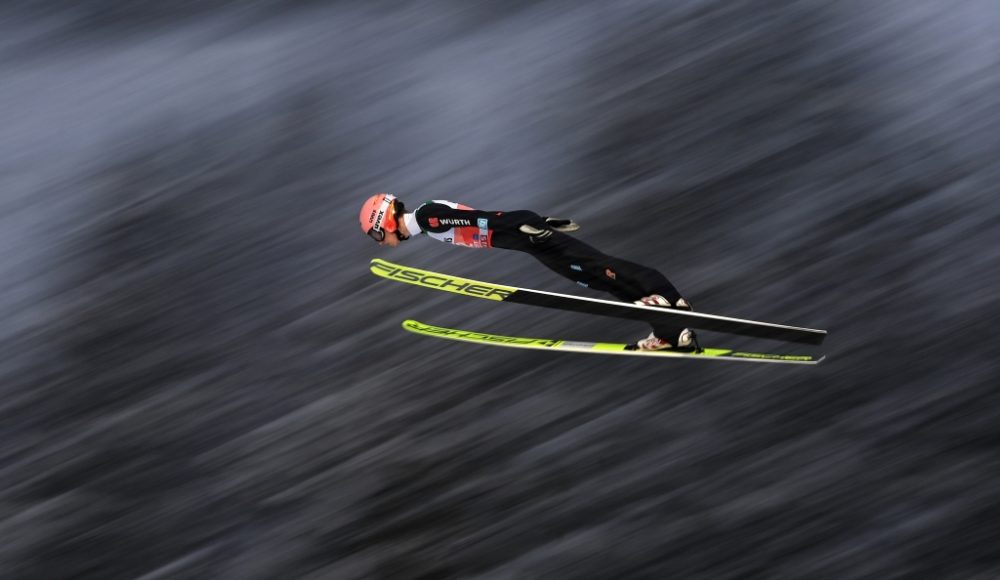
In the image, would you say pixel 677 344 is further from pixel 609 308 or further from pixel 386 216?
pixel 386 216

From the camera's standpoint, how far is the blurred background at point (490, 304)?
23.2 ft

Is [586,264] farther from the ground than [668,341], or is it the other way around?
[586,264]

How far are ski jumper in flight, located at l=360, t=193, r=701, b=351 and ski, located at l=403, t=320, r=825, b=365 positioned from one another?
0.07m

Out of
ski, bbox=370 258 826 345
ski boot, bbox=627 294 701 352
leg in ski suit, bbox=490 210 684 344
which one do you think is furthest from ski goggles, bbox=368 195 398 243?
ski boot, bbox=627 294 701 352

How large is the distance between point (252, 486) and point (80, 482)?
4.23 ft

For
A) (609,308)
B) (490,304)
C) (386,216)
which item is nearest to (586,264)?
(609,308)

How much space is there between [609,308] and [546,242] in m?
0.76

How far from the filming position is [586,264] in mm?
7562

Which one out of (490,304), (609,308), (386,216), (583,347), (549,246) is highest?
(386,216)

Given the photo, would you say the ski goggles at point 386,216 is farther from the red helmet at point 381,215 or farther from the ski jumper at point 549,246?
the ski jumper at point 549,246

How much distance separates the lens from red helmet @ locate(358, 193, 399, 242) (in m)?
8.17

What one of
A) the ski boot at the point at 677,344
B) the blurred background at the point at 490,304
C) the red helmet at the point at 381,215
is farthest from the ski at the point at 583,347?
the red helmet at the point at 381,215

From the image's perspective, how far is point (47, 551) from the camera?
762 cm

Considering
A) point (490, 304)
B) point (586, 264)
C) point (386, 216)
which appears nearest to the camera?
point (586, 264)
